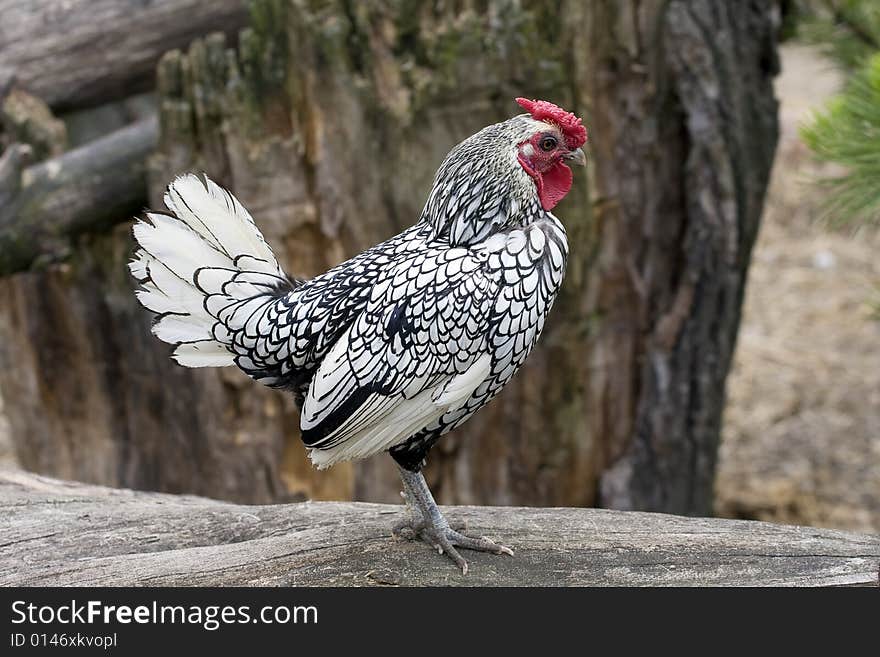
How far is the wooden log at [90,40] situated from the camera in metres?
3.34

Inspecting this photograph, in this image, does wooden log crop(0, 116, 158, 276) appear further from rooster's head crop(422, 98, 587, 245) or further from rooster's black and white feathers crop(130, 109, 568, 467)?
rooster's head crop(422, 98, 587, 245)

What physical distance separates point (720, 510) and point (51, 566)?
299cm

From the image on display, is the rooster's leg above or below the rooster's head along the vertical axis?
below

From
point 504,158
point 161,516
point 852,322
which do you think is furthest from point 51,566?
point 852,322

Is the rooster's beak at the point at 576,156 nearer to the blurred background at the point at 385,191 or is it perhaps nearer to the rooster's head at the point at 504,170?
the rooster's head at the point at 504,170

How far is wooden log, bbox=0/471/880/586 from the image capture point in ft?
7.18

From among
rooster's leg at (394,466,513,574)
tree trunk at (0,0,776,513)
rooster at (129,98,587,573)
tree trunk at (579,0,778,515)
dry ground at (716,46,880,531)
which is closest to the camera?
rooster at (129,98,587,573)

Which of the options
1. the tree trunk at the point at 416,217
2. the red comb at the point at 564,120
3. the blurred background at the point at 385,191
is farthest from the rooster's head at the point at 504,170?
the tree trunk at the point at 416,217

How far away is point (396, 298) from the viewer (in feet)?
6.32

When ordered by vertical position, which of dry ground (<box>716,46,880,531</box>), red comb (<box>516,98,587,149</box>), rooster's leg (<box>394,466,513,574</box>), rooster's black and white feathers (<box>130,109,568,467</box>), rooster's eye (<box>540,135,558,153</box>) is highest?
red comb (<box>516,98,587,149</box>)

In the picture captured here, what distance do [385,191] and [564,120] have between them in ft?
3.93

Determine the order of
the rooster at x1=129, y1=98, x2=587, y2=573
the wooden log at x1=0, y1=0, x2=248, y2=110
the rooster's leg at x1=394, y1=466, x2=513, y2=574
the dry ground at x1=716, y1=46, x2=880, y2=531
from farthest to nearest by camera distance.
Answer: the dry ground at x1=716, y1=46, x2=880, y2=531, the wooden log at x1=0, y1=0, x2=248, y2=110, the rooster's leg at x1=394, y1=466, x2=513, y2=574, the rooster at x1=129, y1=98, x2=587, y2=573

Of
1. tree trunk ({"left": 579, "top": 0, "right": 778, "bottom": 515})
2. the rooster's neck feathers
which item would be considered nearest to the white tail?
the rooster's neck feathers

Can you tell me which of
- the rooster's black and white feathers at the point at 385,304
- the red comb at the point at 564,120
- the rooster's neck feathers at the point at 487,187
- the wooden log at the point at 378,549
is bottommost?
the wooden log at the point at 378,549
